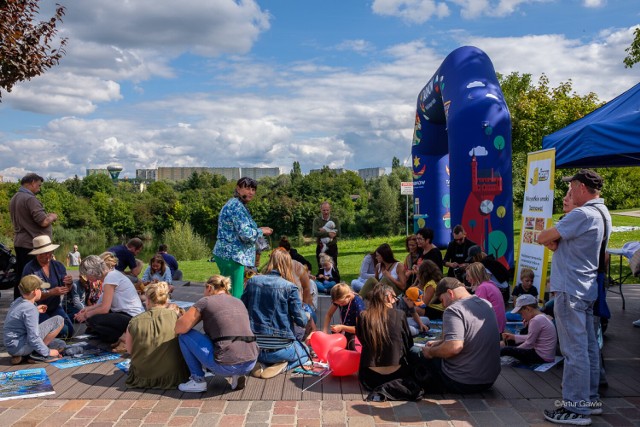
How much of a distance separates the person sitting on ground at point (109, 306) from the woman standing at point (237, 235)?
1038 mm

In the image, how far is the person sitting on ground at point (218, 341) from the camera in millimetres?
4473

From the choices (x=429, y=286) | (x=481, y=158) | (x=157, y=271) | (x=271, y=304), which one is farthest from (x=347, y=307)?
(x=481, y=158)

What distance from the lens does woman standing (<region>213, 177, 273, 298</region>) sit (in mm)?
5938

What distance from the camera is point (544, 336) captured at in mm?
5195

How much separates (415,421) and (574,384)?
1.14 m

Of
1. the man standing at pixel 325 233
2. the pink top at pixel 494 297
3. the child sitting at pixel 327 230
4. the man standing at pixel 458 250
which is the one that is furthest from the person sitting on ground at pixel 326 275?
the pink top at pixel 494 297

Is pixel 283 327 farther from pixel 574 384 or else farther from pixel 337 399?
pixel 574 384

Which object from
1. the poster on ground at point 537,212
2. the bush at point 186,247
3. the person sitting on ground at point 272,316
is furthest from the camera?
the bush at point 186,247

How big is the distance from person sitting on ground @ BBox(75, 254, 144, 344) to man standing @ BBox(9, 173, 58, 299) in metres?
1.39

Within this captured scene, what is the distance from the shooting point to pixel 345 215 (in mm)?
42031

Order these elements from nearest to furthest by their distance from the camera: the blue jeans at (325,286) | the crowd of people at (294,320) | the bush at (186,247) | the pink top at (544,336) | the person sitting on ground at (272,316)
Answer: the crowd of people at (294,320), the person sitting on ground at (272,316), the pink top at (544,336), the blue jeans at (325,286), the bush at (186,247)

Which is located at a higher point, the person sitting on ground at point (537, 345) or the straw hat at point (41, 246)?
the straw hat at point (41, 246)

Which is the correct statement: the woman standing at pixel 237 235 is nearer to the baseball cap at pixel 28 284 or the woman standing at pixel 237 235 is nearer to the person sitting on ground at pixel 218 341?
the person sitting on ground at pixel 218 341

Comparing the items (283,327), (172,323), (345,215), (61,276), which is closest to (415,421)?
(283,327)
